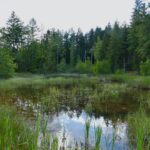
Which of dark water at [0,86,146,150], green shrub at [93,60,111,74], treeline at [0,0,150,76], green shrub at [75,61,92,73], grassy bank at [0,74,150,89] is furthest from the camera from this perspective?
green shrub at [75,61,92,73]

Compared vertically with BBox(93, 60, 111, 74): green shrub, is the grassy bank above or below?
below

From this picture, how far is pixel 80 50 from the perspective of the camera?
209 ft

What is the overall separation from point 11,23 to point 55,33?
14.6m

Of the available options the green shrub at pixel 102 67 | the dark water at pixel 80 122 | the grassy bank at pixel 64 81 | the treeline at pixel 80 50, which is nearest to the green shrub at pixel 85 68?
the treeline at pixel 80 50

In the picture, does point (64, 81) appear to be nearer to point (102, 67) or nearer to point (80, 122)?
point (102, 67)

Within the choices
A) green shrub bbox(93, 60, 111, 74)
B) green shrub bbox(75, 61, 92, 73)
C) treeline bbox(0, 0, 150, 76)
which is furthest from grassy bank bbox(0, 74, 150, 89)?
green shrub bbox(75, 61, 92, 73)

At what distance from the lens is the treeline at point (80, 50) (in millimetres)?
33894

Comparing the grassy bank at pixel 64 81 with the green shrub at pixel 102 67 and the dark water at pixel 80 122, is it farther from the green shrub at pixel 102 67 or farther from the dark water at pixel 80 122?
the dark water at pixel 80 122

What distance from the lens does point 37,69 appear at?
4634 centimetres

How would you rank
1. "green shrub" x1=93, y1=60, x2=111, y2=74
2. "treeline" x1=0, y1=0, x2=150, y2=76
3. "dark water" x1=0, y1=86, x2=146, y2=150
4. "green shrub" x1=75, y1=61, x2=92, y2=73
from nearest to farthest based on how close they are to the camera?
"dark water" x1=0, y1=86, x2=146, y2=150 → "treeline" x1=0, y1=0, x2=150, y2=76 → "green shrub" x1=93, y1=60, x2=111, y2=74 → "green shrub" x1=75, y1=61, x2=92, y2=73

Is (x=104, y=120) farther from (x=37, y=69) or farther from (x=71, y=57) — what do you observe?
(x=71, y=57)

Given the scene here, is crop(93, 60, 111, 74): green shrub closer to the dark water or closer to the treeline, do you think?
the treeline

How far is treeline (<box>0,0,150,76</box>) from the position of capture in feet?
111

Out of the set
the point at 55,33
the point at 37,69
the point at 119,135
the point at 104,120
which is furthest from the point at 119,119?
the point at 55,33
